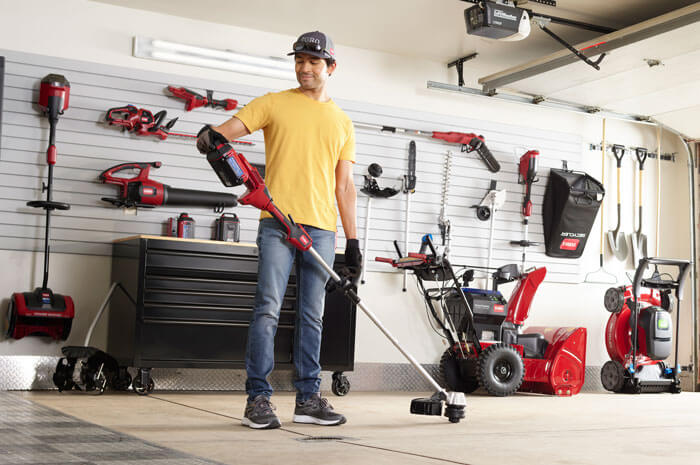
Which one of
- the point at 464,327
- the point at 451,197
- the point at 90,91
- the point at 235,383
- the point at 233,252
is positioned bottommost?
the point at 235,383

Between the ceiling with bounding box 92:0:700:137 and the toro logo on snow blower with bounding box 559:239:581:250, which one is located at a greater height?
the ceiling with bounding box 92:0:700:137

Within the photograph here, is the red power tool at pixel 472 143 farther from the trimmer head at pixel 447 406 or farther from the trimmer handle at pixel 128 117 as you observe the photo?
the trimmer head at pixel 447 406

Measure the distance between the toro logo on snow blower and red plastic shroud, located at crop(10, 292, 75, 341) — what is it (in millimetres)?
3878

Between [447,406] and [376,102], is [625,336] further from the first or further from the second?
[447,406]

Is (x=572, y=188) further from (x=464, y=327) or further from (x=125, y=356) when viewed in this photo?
(x=125, y=356)

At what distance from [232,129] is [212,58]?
101 inches

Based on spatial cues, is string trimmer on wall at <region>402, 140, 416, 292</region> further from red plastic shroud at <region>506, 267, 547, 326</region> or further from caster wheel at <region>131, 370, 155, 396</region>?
caster wheel at <region>131, 370, 155, 396</region>

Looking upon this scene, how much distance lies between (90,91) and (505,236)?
3351mm

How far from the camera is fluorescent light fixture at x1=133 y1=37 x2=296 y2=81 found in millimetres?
5266

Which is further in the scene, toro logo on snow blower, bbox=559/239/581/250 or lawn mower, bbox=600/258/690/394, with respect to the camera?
toro logo on snow blower, bbox=559/239/581/250

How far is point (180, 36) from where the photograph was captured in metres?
5.41

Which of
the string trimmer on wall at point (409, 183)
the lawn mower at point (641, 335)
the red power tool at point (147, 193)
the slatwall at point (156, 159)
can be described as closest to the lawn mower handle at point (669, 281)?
the lawn mower at point (641, 335)

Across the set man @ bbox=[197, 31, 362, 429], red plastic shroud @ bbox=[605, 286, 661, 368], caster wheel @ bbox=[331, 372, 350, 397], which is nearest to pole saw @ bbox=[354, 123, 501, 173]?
red plastic shroud @ bbox=[605, 286, 661, 368]

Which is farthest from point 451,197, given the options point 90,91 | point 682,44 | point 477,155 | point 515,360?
point 90,91
